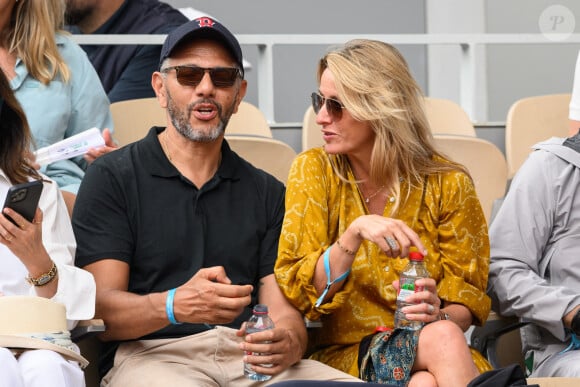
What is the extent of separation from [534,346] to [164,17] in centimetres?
264

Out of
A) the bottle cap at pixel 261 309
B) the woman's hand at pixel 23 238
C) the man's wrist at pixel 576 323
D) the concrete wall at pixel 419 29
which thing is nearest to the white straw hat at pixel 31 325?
the woman's hand at pixel 23 238

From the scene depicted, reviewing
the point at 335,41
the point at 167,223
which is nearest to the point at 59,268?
the point at 167,223

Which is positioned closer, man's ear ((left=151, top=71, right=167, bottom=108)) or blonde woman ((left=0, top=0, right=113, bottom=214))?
man's ear ((left=151, top=71, right=167, bottom=108))

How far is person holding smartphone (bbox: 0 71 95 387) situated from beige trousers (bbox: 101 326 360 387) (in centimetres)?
24

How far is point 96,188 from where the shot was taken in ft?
10.7

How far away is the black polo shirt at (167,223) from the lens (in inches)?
127

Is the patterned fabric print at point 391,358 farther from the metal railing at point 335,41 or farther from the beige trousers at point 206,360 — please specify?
the metal railing at point 335,41

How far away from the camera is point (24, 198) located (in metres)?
2.79

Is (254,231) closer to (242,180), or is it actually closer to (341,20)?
(242,180)

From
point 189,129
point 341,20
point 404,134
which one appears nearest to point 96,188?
point 189,129

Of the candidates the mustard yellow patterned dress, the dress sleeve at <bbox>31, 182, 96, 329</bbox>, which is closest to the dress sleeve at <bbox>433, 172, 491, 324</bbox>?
the mustard yellow patterned dress

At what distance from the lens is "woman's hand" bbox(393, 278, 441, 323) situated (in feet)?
10.0

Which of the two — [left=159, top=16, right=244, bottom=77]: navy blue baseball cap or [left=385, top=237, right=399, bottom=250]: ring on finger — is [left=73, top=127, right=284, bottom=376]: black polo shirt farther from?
[left=385, top=237, right=399, bottom=250]: ring on finger

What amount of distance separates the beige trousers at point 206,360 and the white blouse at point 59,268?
0.24 meters
